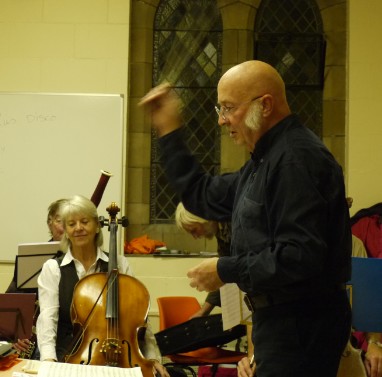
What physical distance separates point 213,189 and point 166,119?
0.26 metres

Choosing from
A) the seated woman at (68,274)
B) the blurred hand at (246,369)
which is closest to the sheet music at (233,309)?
the blurred hand at (246,369)

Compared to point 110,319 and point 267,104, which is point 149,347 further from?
point 267,104

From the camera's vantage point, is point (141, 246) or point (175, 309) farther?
point (141, 246)

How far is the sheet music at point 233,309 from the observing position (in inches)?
112

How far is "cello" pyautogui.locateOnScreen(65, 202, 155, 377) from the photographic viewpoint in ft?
10.1

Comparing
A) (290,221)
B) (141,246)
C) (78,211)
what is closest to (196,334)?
(78,211)

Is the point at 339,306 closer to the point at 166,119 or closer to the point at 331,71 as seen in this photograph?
the point at 166,119

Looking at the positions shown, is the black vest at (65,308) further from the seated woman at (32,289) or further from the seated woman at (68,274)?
the seated woman at (32,289)

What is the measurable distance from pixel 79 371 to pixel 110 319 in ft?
4.97

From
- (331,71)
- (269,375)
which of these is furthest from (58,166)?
(269,375)

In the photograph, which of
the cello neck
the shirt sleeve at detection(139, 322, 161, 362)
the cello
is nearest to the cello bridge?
the cello

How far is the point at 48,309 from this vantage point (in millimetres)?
3451

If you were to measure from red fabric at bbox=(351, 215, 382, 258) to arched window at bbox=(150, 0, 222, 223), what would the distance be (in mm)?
1355

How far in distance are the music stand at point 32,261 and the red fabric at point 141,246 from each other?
154cm
